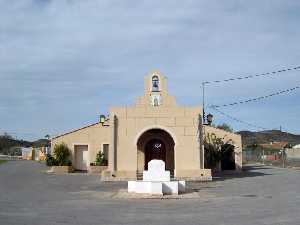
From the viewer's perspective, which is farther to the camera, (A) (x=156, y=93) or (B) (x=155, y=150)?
(B) (x=155, y=150)

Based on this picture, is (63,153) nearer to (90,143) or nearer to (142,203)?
(90,143)

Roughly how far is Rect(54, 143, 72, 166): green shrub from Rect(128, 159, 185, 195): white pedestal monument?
1806 cm

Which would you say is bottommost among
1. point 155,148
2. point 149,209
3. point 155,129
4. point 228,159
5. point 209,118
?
point 149,209

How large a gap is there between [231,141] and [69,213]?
1050 inches

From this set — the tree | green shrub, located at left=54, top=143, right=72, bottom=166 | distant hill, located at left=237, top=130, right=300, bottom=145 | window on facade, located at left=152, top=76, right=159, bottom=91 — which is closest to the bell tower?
window on facade, located at left=152, top=76, right=159, bottom=91

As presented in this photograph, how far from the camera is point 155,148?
33469mm

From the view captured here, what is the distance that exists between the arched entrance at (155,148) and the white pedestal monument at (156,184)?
36.9ft

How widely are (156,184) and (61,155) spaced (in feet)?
64.3

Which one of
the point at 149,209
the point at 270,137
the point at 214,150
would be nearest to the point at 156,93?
the point at 214,150

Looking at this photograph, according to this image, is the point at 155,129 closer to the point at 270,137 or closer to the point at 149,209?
the point at 149,209

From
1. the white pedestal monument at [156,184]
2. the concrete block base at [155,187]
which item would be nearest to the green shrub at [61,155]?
the white pedestal monument at [156,184]

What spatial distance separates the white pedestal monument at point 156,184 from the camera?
20.4 metres

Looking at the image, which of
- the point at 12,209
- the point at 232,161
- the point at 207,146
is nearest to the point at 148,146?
the point at 207,146

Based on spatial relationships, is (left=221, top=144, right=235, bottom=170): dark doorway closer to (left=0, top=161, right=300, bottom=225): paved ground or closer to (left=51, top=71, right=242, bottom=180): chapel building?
(left=51, top=71, right=242, bottom=180): chapel building
